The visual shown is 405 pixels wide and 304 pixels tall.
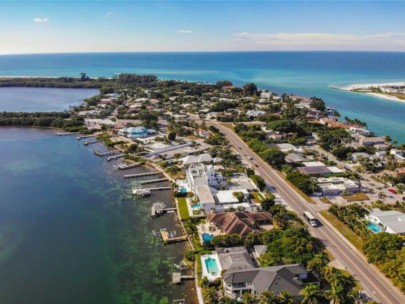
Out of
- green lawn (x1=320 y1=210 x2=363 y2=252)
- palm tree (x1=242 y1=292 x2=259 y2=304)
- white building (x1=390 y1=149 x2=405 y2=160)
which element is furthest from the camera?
white building (x1=390 y1=149 x2=405 y2=160)

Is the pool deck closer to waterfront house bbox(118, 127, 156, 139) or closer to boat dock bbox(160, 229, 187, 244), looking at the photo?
boat dock bbox(160, 229, 187, 244)

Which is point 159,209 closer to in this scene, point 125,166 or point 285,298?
point 125,166

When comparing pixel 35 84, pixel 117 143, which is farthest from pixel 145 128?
pixel 35 84

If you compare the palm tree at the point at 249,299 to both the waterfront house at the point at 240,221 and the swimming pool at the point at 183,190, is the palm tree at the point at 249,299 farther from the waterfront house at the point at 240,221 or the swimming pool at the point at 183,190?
the swimming pool at the point at 183,190

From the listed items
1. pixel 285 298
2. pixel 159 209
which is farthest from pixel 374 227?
pixel 159 209

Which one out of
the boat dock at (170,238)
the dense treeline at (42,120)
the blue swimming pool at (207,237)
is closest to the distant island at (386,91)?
the dense treeline at (42,120)

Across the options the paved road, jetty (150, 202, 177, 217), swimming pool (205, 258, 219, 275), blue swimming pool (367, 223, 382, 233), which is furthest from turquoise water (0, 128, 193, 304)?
blue swimming pool (367, 223, 382, 233)
